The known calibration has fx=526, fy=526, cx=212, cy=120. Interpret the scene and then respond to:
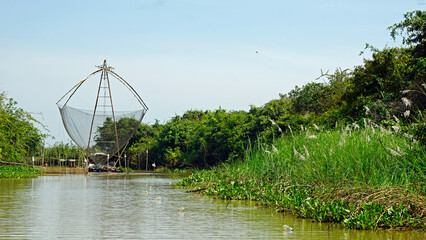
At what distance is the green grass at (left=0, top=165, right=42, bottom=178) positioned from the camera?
87.1 ft

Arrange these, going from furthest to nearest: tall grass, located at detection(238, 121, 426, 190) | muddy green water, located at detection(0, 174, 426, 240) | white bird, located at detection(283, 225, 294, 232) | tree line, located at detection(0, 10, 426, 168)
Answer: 1. tree line, located at detection(0, 10, 426, 168)
2. tall grass, located at detection(238, 121, 426, 190)
3. white bird, located at detection(283, 225, 294, 232)
4. muddy green water, located at detection(0, 174, 426, 240)

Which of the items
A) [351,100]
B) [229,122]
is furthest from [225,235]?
[229,122]

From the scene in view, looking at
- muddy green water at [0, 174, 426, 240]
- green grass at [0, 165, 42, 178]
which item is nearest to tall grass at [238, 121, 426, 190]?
muddy green water at [0, 174, 426, 240]

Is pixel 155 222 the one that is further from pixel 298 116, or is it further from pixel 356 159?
pixel 298 116

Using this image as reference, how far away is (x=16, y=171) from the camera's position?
93.2 ft

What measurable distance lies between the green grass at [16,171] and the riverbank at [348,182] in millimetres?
16916

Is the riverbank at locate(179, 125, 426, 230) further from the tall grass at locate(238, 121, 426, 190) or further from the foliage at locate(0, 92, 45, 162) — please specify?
the foliage at locate(0, 92, 45, 162)

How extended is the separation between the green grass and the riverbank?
16916 millimetres

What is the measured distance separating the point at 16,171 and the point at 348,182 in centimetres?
2319

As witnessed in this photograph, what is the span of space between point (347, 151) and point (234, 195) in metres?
3.79

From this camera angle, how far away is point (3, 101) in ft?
95.8

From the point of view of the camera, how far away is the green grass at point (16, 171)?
26.5m

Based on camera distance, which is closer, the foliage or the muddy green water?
the muddy green water

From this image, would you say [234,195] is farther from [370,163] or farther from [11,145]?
[11,145]
